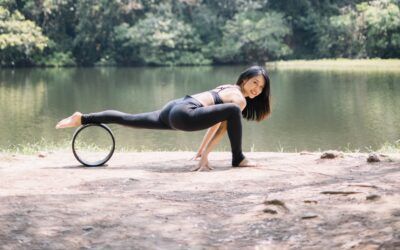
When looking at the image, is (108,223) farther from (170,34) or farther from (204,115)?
(170,34)

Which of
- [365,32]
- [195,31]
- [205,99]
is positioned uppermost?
[195,31]

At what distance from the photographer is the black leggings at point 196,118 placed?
4.67 metres

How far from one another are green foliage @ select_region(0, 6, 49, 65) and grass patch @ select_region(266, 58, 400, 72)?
14.4m

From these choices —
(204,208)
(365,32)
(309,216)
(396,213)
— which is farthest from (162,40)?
(396,213)

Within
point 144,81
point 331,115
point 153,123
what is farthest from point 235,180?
point 144,81

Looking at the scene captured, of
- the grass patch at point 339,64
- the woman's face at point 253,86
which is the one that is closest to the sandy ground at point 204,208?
the woman's face at point 253,86

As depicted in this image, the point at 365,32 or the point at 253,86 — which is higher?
the point at 365,32

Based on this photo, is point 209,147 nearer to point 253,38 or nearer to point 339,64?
point 339,64

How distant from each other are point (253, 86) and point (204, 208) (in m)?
1.89

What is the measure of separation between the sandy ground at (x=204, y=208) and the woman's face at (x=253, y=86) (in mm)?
696

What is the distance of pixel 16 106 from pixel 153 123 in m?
15.4

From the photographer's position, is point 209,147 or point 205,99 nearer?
point 209,147

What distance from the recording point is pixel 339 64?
126 ft

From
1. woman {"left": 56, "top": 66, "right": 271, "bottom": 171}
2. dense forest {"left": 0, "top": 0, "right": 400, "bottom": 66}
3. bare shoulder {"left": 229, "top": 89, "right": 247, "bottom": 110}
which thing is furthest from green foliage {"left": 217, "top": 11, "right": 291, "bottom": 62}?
bare shoulder {"left": 229, "top": 89, "right": 247, "bottom": 110}
